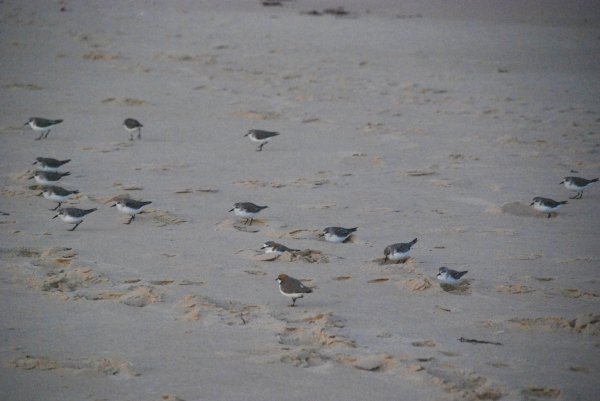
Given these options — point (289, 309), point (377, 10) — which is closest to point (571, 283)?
point (289, 309)

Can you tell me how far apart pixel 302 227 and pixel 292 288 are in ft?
7.49

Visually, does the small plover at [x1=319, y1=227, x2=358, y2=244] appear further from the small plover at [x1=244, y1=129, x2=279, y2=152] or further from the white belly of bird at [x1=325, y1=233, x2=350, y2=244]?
the small plover at [x1=244, y1=129, x2=279, y2=152]

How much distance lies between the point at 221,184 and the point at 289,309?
13.6 ft

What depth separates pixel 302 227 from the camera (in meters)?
7.73

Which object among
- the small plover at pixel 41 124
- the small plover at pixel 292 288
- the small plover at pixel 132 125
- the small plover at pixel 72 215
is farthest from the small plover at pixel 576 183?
the small plover at pixel 41 124

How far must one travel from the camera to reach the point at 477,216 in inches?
324

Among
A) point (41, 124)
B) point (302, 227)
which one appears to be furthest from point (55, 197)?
point (41, 124)

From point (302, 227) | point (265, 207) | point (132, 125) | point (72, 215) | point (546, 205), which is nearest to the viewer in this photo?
point (72, 215)

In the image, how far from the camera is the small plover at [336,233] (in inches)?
275

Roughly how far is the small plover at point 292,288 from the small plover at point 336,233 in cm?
154

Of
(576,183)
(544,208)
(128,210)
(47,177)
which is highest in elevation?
(576,183)

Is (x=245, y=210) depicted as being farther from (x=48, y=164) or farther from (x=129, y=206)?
(x=48, y=164)

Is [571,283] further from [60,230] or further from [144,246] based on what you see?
[60,230]

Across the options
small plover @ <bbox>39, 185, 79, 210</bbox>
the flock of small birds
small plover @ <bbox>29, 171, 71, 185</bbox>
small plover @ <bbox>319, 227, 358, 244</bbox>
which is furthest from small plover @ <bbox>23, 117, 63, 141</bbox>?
small plover @ <bbox>319, 227, 358, 244</bbox>
